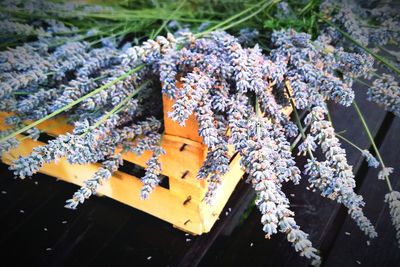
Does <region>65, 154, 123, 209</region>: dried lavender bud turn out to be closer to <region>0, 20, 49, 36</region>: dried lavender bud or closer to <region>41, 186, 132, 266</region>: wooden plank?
<region>41, 186, 132, 266</region>: wooden plank

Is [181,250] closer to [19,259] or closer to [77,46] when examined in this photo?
[19,259]

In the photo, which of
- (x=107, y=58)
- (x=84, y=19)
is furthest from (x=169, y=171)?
(x=84, y=19)

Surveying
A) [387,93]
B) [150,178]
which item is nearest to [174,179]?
[150,178]

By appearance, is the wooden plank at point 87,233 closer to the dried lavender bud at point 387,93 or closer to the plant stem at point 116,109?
the plant stem at point 116,109

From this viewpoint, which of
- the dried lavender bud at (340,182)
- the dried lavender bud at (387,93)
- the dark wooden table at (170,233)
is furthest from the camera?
the dark wooden table at (170,233)

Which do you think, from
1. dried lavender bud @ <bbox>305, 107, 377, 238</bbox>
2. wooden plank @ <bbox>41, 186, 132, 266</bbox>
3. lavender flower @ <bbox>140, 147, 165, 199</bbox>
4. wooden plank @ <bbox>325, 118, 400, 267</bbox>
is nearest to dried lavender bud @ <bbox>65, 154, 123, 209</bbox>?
lavender flower @ <bbox>140, 147, 165, 199</bbox>

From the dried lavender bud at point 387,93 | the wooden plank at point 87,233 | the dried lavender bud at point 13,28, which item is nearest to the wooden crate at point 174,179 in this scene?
the wooden plank at point 87,233

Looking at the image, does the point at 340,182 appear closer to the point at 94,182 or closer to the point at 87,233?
the point at 94,182
